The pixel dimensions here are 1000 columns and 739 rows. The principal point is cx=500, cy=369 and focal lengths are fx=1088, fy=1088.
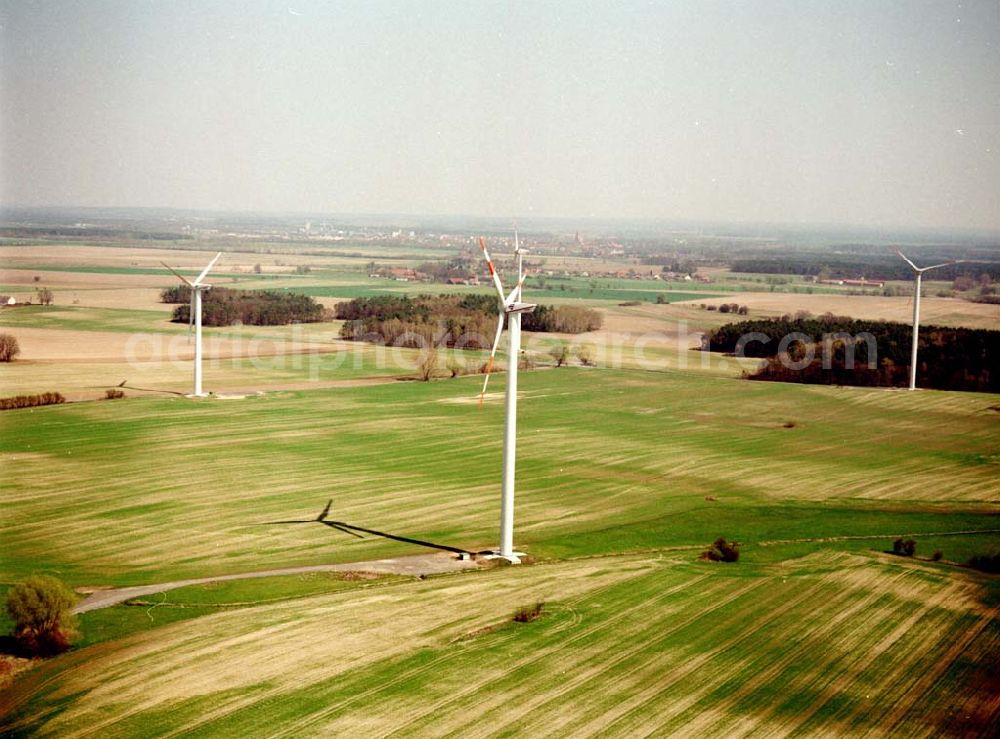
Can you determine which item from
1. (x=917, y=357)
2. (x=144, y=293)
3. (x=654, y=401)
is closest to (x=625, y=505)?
(x=654, y=401)

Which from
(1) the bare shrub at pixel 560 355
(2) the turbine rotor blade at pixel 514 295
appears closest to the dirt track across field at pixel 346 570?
(2) the turbine rotor blade at pixel 514 295

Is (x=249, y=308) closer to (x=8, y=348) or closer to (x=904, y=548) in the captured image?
(x=8, y=348)

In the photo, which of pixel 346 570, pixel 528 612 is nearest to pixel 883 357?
pixel 346 570

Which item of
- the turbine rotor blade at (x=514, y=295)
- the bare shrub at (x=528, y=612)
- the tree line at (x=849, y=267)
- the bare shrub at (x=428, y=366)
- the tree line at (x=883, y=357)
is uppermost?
the tree line at (x=849, y=267)

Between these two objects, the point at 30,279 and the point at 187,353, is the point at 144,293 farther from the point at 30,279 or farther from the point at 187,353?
the point at 187,353

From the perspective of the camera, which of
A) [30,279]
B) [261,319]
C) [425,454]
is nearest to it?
[425,454]

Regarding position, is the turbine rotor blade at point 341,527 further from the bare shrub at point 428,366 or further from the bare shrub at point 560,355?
the bare shrub at point 560,355

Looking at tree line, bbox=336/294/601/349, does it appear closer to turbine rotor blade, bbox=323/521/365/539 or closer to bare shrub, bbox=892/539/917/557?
turbine rotor blade, bbox=323/521/365/539
